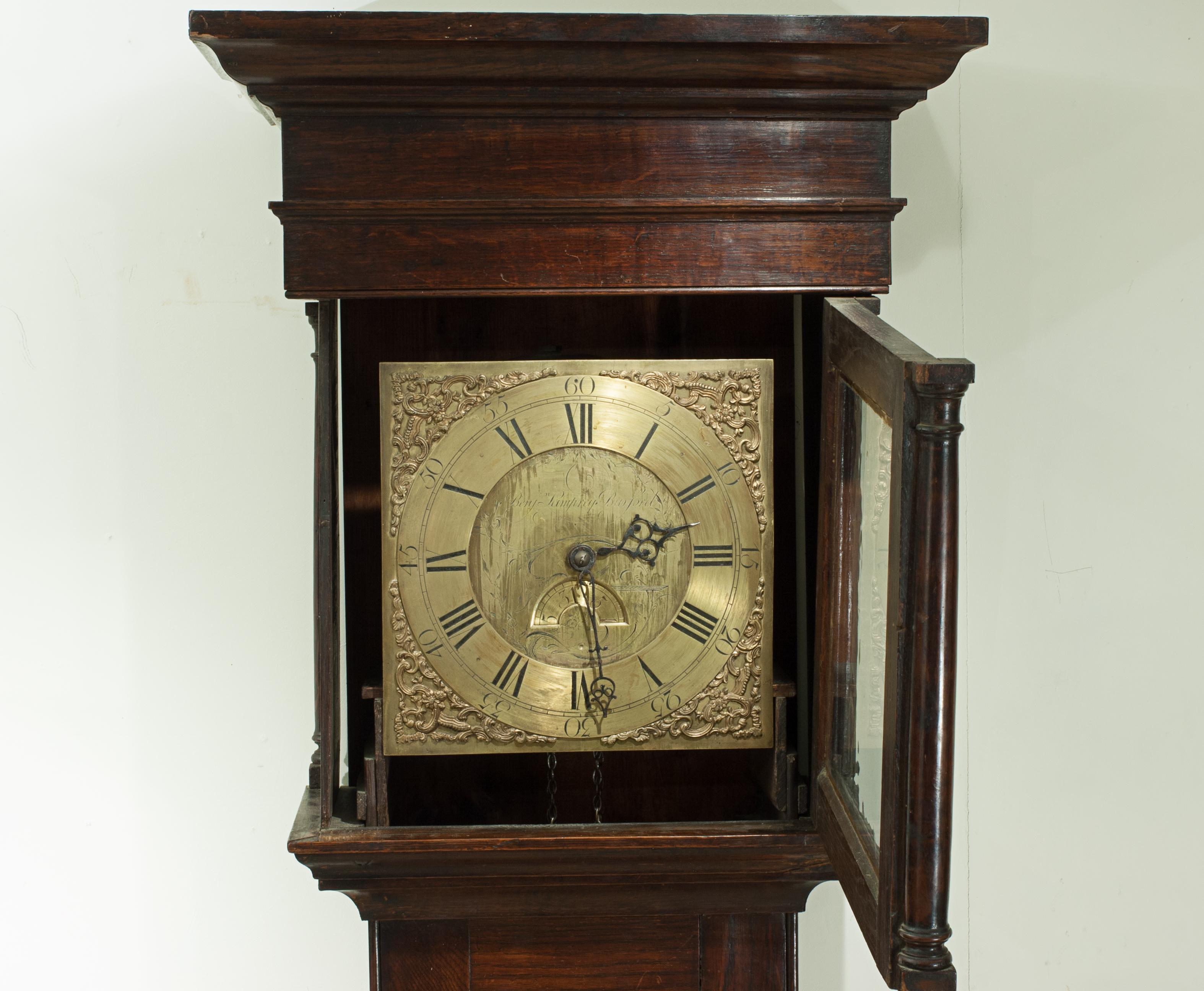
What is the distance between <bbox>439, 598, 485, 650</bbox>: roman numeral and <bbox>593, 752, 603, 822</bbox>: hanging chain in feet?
0.98

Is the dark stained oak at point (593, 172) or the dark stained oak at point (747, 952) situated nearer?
the dark stained oak at point (593, 172)

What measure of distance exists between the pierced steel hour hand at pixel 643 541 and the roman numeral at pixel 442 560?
148mm

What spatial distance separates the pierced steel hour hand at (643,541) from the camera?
118 cm

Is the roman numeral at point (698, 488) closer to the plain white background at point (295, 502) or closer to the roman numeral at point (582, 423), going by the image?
the roman numeral at point (582, 423)

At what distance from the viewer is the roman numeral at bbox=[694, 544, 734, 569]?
118 centimetres

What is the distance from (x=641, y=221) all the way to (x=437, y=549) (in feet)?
1.28

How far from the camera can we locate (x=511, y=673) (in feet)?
3.83

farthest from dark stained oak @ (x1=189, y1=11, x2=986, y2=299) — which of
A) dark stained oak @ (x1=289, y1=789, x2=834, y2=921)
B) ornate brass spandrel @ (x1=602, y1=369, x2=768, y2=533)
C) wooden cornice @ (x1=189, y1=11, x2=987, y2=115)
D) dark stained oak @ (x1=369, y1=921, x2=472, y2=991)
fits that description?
dark stained oak @ (x1=369, y1=921, x2=472, y2=991)

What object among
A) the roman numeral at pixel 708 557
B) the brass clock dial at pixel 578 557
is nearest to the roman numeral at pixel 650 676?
the brass clock dial at pixel 578 557

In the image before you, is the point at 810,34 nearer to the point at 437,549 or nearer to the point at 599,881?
the point at 437,549

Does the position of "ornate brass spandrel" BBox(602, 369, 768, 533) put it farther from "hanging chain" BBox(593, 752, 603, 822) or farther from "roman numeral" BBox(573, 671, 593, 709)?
"hanging chain" BBox(593, 752, 603, 822)

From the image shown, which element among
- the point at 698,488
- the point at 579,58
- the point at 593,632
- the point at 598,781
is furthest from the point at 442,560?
the point at 579,58

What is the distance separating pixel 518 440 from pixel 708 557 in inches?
9.2

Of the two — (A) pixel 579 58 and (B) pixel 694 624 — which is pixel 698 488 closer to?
(B) pixel 694 624
